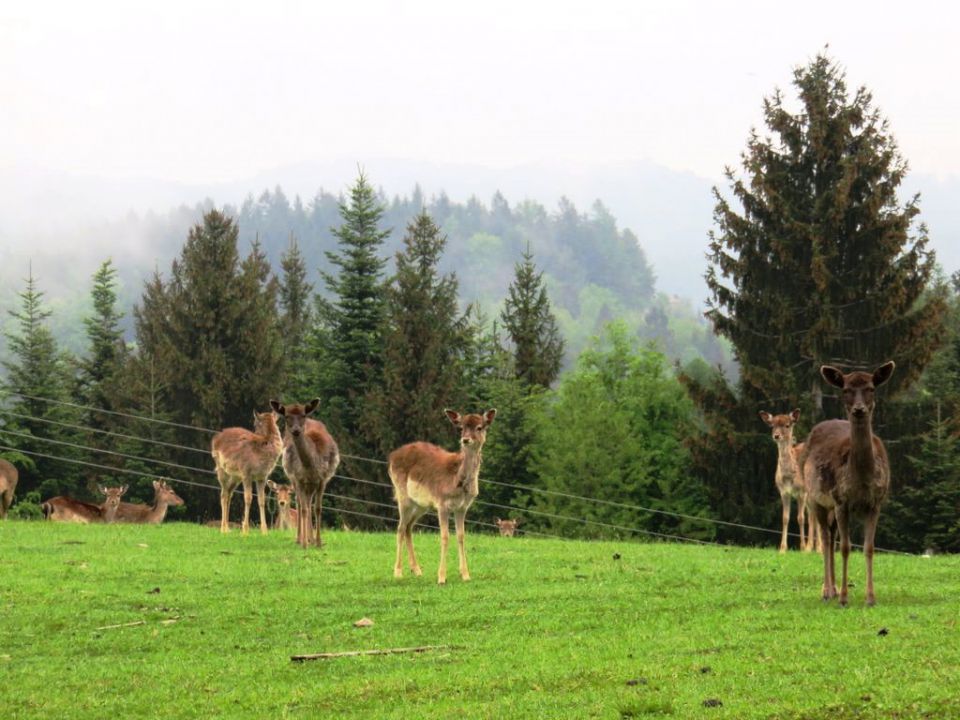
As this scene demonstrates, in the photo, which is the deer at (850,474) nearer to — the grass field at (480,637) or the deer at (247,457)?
the grass field at (480,637)

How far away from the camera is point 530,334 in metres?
75.2

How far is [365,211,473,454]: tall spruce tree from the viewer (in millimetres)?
53875

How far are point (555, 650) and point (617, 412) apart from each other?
44400mm

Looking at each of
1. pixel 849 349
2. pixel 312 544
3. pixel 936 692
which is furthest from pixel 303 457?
pixel 849 349

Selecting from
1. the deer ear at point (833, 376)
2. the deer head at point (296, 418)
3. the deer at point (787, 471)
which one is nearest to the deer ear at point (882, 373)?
the deer ear at point (833, 376)

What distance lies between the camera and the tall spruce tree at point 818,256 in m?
41.9

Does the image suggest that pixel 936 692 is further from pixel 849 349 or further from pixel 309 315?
pixel 309 315

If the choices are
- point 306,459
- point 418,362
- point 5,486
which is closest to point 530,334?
point 418,362

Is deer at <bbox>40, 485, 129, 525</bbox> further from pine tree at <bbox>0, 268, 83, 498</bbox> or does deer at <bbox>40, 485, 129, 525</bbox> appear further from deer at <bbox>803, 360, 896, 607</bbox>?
deer at <bbox>803, 360, 896, 607</bbox>

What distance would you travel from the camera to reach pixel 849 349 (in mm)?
42750

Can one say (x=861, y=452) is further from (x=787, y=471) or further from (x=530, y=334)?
(x=530, y=334)

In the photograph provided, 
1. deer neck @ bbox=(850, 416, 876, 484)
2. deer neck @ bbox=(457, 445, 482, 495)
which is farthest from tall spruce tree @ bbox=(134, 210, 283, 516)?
deer neck @ bbox=(850, 416, 876, 484)

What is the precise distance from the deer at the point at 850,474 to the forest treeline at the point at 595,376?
23.7 meters

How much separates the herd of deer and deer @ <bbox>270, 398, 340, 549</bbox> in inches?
0.7
